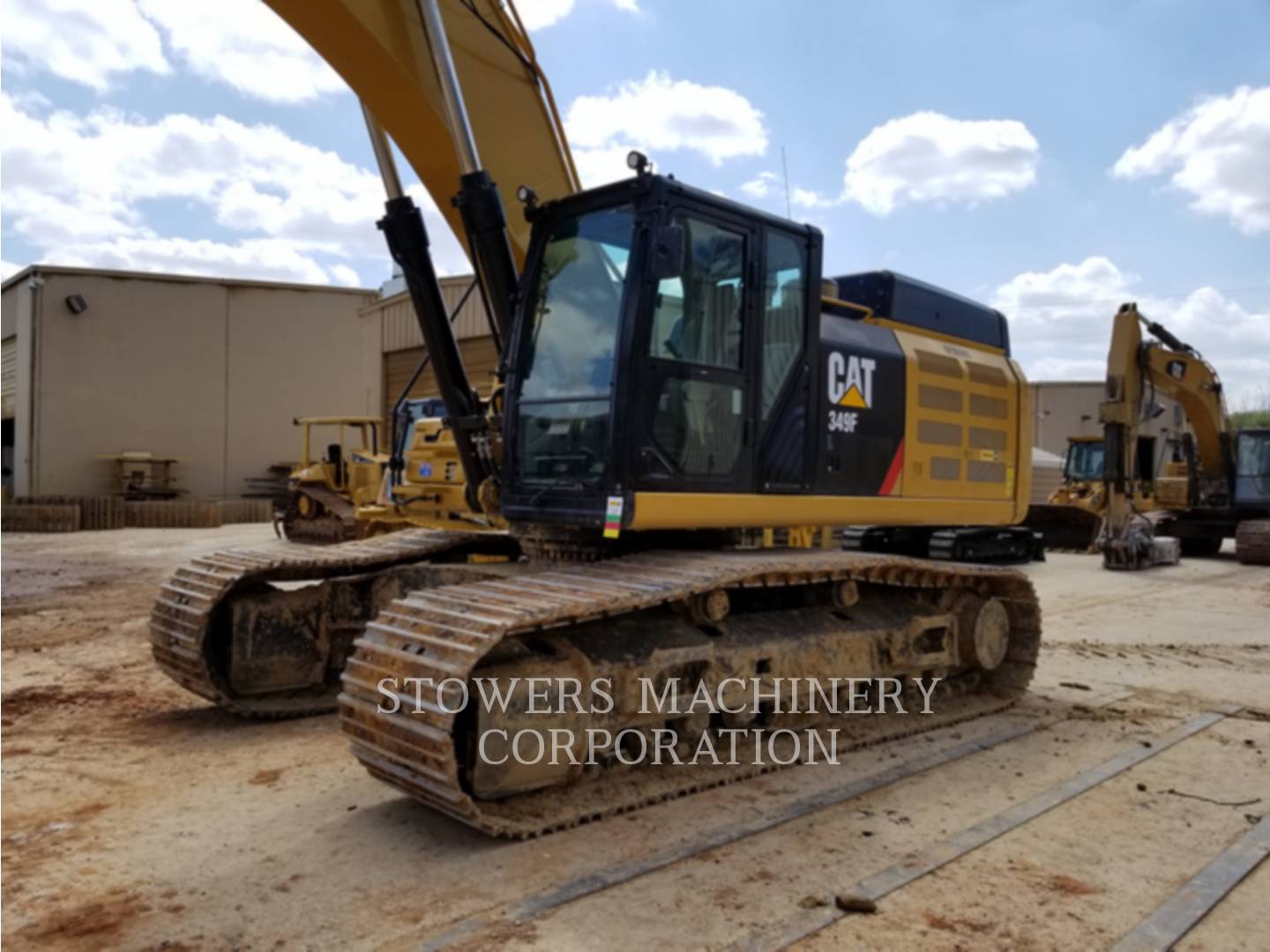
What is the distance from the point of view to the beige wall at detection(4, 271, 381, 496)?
27625mm

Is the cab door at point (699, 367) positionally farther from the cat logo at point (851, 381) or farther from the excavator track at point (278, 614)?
the excavator track at point (278, 614)

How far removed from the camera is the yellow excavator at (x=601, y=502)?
159 inches

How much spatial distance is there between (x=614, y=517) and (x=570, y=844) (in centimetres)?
137

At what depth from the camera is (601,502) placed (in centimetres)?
450

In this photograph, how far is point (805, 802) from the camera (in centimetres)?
Result: 432

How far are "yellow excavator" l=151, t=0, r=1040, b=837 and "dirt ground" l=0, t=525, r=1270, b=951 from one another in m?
0.28

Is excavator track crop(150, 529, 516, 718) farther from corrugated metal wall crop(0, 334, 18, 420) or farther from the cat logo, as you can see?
corrugated metal wall crop(0, 334, 18, 420)

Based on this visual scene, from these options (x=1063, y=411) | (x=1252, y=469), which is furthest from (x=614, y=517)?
(x=1063, y=411)

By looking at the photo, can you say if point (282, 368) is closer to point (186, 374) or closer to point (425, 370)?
point (186, 374)

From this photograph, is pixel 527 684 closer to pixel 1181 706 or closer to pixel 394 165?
pixel 394 165

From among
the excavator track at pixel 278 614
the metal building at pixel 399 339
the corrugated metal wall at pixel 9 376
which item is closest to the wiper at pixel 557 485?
the excavator track at pixel 278 614

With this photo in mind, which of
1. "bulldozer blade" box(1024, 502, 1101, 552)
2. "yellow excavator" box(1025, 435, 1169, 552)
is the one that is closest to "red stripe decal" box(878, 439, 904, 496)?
"yellow excavator" box(1025, 435, 1169, 552)

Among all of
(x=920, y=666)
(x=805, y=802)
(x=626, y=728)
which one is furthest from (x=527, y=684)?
(x=920, y=666)

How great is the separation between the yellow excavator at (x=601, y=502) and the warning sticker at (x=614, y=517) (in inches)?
0.5
